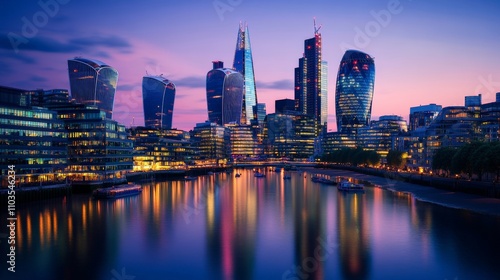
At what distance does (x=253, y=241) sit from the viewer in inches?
2152

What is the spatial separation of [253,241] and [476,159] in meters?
60.6

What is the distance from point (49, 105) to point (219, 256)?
96275mm

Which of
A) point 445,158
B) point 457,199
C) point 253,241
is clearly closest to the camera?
point 253,241

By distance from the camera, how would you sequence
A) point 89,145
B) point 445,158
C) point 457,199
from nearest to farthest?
point 457,199 < point 445,158 < point 89,145

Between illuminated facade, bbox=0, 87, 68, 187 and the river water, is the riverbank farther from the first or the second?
illuminated facade, bbox=0, 87, 68, 187

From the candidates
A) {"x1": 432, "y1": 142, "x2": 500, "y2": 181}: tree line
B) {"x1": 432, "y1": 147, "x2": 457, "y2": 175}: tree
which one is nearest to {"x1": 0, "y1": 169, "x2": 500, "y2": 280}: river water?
{"x1": 432, "y1": 142, "x2": 500, "y2": 181}: tree line

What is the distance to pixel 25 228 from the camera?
61.1 metres

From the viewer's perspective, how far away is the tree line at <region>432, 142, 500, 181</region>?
88625mm

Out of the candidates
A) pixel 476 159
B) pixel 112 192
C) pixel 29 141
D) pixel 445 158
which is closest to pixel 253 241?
pixel 112 192

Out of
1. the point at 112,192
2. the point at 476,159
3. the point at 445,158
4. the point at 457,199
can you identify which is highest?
the point at 476,159

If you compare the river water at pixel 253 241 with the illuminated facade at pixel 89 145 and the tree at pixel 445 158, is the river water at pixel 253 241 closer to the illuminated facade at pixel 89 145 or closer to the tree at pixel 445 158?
the illuminated facade at pixel 89 145

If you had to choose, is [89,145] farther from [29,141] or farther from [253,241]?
[253,241]

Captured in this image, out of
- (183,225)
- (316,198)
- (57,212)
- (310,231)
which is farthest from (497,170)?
(57,212)

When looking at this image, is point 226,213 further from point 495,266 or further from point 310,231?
point 495,266
